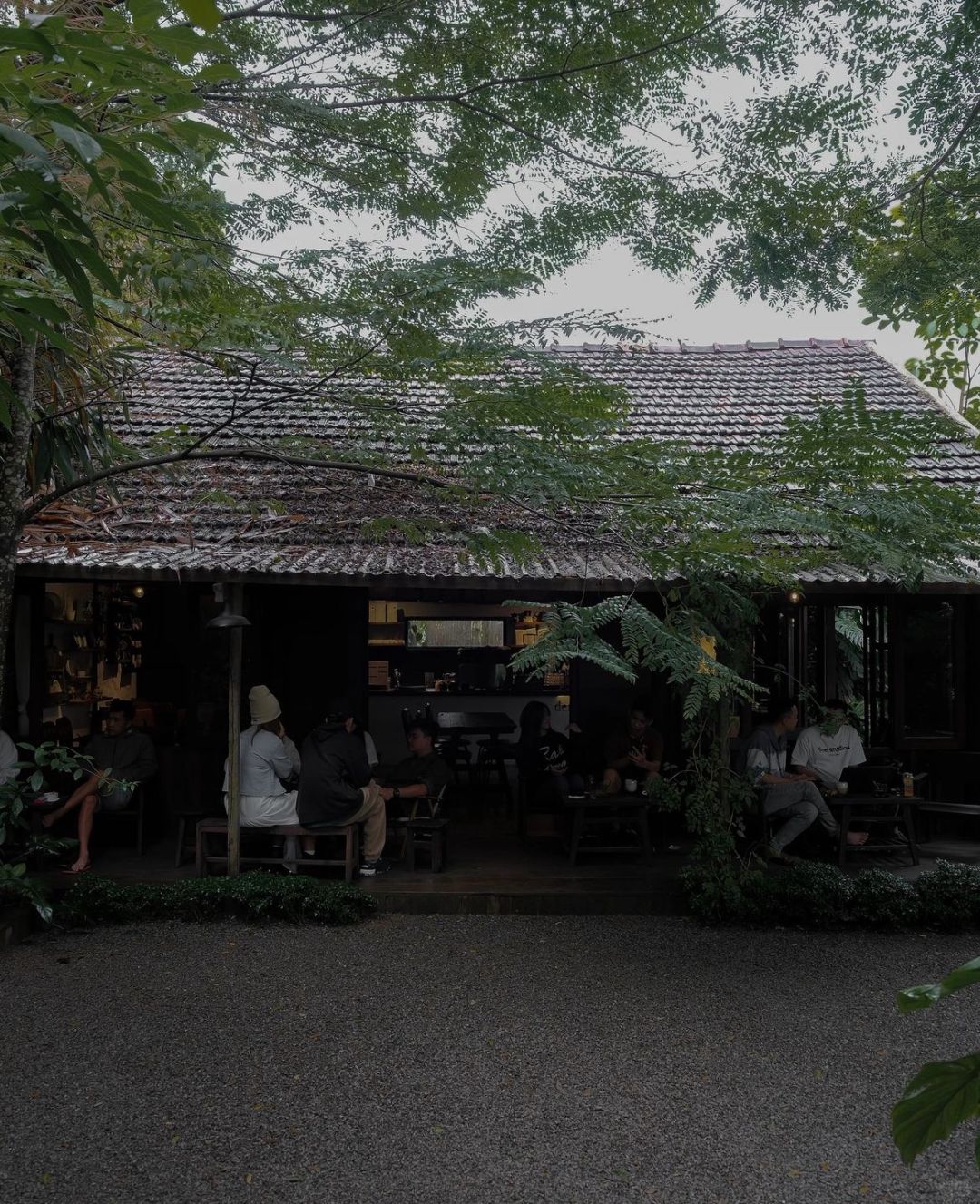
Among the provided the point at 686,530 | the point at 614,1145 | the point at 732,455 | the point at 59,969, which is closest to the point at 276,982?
the point at 59,969

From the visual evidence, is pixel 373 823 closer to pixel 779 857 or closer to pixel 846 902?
pixel 779 857

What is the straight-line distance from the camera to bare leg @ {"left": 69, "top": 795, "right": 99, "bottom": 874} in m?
7.75

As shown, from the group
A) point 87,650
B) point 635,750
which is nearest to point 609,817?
point 635,750

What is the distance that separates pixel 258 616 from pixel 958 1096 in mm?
9285

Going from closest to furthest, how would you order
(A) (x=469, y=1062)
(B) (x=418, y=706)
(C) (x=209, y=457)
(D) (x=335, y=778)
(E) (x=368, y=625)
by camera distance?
1. (A) (x=469, y=1062)
2. (C) (x=209, y=457)
3. (D) (x=335, y=778)
4. (E) (x=368, y=625)
5. (B) (x=418, y=706)

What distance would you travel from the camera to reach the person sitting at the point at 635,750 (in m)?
8.71

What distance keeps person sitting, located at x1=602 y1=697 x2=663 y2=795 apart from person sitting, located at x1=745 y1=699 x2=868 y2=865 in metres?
0.87

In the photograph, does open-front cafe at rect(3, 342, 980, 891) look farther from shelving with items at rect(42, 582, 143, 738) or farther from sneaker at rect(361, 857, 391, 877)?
sneaker at rect(361, 857, 391, 877)

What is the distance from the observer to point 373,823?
791 centimetres

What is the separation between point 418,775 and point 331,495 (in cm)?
247

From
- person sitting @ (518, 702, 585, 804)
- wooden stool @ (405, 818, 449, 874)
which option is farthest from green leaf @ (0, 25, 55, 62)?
person sitting @ (518, 702, 585, 804)

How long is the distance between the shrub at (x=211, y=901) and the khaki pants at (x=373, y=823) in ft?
2.41

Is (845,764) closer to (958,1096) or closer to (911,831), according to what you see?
(911,831)

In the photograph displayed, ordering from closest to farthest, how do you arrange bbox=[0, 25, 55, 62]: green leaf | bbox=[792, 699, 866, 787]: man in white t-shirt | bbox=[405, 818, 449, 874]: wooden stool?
bbox=[0, 25, 55, 62]: green leaf → bbox=[405, 818, 449, 874]: wooden stool → bbox=[792, 699, 866, 787]: man in white t-shirt
